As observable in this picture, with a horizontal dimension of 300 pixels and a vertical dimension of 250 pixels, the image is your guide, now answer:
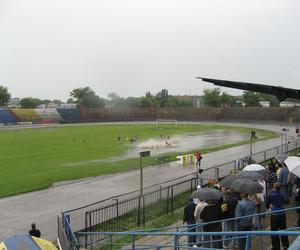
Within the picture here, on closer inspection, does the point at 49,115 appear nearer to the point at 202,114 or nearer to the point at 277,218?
the point at 202,114

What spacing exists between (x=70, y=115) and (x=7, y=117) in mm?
16507

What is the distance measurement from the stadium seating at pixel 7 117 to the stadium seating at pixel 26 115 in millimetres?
1523

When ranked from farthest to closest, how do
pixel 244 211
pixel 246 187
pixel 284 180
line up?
1. pixel 284 180
2. pixel 246 187
3. pixel 244 211

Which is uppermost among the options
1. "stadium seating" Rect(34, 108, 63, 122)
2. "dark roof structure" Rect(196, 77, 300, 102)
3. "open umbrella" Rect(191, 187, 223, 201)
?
"dark roof structure" Rect(196, 77, 300, 102)

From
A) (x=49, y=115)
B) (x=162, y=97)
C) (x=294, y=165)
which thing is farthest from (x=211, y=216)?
(x=162, y=97)

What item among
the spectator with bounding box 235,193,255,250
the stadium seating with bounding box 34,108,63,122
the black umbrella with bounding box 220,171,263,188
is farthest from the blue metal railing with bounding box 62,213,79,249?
the stadium seating with bounding box 34,108,63,122

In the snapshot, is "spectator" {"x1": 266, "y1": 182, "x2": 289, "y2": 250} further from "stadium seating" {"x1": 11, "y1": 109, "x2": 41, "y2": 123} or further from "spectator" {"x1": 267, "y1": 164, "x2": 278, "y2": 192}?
"stadium seating" {"x1": 11, "y1": 109, "x2": 41, "y2": 123}

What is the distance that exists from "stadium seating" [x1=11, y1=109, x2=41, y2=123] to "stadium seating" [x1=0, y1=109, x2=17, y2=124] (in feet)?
5.00

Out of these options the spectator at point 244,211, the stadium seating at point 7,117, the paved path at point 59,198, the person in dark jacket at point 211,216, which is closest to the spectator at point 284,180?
the spectator at point 244,211

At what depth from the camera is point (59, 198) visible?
73.0ft

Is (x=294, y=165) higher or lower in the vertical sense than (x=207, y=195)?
higher

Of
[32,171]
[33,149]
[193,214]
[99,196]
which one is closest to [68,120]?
[33,149]

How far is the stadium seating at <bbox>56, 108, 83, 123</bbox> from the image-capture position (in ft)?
381

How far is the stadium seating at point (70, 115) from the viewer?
4574 inches
